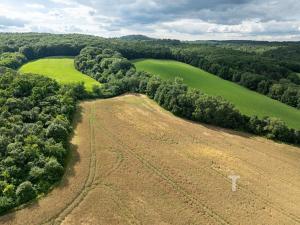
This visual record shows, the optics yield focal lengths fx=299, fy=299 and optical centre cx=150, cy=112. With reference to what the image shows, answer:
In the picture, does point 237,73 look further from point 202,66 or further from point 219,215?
point 219,215

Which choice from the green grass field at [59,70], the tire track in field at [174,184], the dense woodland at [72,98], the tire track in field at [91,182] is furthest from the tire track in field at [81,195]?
the green grass field at [59,70]

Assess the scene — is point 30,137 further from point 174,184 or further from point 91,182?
point 174,184

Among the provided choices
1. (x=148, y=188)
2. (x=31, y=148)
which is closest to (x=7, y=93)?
(x=31, y=148)

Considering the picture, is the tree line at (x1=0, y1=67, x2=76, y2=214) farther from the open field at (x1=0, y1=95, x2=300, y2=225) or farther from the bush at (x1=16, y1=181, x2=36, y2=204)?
the open field at (x1=0, y1=95, x2=300, y2=225)

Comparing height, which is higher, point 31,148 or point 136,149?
point 31,148

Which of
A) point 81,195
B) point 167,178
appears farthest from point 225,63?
point 81,195

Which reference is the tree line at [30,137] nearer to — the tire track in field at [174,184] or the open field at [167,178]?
the open field at [167,178]
